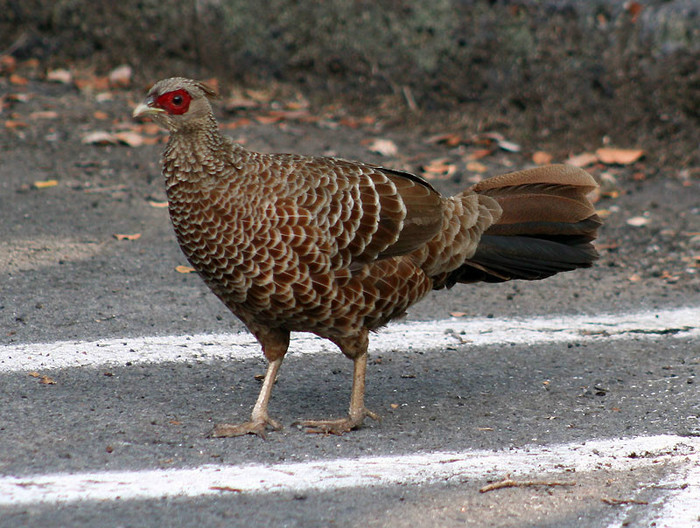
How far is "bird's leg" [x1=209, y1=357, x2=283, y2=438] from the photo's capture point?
378 centimetres

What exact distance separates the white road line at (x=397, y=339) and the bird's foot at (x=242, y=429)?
0.75 meters

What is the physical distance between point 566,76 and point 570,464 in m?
4.87

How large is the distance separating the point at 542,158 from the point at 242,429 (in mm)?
4494

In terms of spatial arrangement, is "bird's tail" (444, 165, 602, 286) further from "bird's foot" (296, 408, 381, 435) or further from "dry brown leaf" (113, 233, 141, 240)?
"dry brown leaf" (113, 233, 141, 240)

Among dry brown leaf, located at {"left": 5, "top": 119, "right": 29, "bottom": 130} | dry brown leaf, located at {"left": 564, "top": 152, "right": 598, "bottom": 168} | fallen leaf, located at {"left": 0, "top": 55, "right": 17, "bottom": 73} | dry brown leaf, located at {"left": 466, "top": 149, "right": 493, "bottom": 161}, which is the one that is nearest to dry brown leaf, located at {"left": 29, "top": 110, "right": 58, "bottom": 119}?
dry brown leaf, located at {"left": 5, "top": 119, "right": 29, "bottom": 130}

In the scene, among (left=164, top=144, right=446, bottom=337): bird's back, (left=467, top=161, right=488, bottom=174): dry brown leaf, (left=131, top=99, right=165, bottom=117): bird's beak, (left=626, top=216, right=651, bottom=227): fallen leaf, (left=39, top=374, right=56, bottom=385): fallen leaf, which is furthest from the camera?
(left=467, top=161, right=488, bottom=174): dry brown leaf

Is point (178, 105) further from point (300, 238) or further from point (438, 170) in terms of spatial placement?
point (438, 170)

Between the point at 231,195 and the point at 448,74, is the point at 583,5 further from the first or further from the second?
the point at 231,195

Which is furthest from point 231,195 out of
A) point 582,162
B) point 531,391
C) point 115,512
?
point 582,162

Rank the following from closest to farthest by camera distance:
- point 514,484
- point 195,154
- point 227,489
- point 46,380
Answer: point 227,489, point 514,484, point 195,154, point 46,380

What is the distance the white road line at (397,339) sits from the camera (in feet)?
14.5

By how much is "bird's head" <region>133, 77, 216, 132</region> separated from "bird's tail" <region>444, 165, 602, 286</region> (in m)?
1.34

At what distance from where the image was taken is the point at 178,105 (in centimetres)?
394

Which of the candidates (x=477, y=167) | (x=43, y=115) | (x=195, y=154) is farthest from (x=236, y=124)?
(x=195, y=154)
